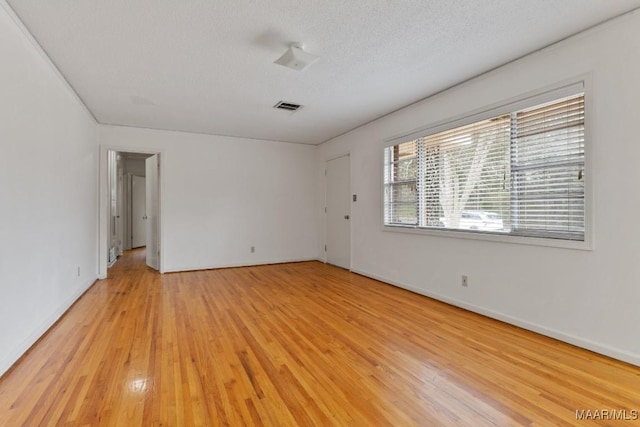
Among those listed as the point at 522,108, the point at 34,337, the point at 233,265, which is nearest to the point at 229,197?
the point at 233,265

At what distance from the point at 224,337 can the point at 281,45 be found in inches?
98.8

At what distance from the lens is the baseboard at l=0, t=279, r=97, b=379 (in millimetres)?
2065

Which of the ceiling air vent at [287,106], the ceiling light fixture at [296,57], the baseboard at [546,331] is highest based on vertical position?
the ceiling air vent at [287,106]

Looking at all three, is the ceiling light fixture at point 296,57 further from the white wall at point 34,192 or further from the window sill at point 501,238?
the window sill at point 501,238

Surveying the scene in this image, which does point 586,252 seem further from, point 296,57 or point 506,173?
point 296,57

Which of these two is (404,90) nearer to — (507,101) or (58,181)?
(507,101)

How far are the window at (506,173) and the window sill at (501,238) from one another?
4cm

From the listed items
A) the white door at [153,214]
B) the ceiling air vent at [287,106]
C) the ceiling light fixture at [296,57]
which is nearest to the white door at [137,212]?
the white door at [153,214]

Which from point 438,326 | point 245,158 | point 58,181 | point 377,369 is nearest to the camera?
point 377,369

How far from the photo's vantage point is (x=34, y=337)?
2.51 meters

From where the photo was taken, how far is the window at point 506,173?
253cm

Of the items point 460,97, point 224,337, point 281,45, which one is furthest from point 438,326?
point 281,45

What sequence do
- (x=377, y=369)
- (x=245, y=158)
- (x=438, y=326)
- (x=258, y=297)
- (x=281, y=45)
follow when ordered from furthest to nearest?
(x=245, y=158) < (x=258, y=297) < (x=438, y=326) < (x=281, y=45) < (x=377, y=369)

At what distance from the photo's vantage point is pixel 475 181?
3.29 m
